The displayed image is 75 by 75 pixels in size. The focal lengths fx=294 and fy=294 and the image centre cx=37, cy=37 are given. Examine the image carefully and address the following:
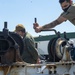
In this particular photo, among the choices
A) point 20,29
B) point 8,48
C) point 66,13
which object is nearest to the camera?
point 8,48

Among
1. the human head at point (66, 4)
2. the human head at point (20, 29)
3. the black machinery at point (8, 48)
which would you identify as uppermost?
the human head at point (66, 4)

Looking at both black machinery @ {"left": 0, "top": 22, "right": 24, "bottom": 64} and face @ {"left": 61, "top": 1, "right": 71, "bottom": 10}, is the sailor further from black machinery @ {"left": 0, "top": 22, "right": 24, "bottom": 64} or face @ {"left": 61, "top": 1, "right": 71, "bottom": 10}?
black machinery @ {"left": 0, "top": 22, "right": 24, "bottom": 64}

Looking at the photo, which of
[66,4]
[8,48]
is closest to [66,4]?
[66,4]

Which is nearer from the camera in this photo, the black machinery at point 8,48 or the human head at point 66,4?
the black machinery at point 8,48

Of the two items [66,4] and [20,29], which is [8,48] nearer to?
[66,4]

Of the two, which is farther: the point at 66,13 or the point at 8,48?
the point at 66,13

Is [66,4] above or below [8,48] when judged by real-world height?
above

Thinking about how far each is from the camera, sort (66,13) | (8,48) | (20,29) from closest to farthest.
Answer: (8,48), (66,13), (20,29)

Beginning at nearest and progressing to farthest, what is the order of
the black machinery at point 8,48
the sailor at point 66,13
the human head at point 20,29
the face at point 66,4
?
the black machinery at point 8,48
the sailor at point 66,13
the face at point 66,4
the human head at point 20,29

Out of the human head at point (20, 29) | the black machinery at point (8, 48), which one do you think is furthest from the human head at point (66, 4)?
the black machinery at point (8, 48)

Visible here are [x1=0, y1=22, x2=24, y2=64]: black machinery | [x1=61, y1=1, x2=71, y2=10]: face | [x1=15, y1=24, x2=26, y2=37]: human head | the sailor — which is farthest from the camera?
[x1=15, y1=24, x2=26, y2=37]: human head

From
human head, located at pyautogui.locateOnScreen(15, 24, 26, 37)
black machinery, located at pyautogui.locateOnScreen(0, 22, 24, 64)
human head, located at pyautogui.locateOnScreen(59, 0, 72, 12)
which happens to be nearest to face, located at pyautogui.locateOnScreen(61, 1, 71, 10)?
human head, located at pyautogui.locateOnScreen(59, 0, 72, 12)

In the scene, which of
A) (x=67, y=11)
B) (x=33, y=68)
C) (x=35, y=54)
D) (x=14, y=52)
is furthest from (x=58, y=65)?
(x=35, y=54)

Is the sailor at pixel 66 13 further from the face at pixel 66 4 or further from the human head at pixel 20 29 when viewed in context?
the human head at pixel 20 29
